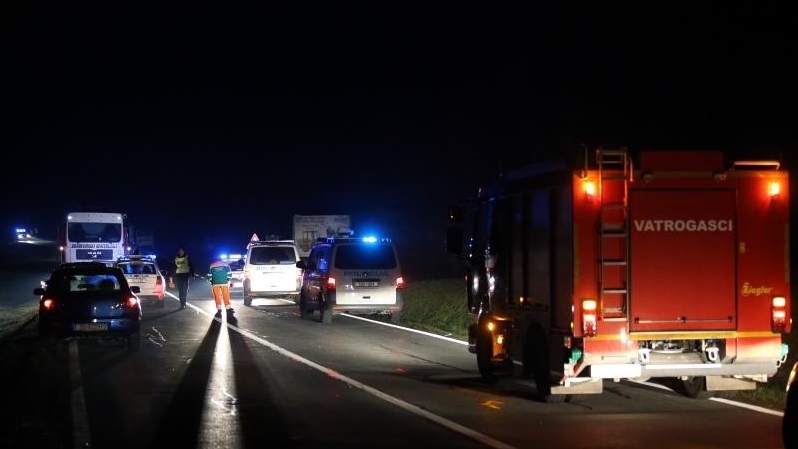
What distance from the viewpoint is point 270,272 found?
31219 mm

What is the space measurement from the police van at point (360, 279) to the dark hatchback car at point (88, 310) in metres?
6.59

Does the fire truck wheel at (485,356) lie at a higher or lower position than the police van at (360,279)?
lower

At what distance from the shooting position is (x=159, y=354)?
1820 cm

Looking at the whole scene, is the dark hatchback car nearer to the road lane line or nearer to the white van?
the road lane line

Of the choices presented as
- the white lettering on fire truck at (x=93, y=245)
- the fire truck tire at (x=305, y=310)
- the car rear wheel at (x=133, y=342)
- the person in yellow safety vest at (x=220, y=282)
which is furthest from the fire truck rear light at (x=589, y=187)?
the white lettering on fire truck at (x=93, y=245)

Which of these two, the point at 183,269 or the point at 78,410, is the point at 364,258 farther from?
the point at 78,410

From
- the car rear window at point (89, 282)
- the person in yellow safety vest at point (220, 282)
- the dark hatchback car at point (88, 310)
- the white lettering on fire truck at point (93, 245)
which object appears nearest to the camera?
the dark hatchback car at point (88, 310)

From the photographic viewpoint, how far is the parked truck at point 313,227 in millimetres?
48719

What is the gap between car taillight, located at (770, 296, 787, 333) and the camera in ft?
37.7

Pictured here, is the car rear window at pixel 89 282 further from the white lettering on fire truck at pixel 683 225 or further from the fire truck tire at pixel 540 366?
the white lettering on fire truck at pixel 683 225

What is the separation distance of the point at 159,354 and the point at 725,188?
34.4 feet

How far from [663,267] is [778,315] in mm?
1382

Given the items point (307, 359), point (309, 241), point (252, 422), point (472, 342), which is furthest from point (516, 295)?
point (309, 241)

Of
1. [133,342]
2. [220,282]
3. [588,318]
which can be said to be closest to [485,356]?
[588,318]
